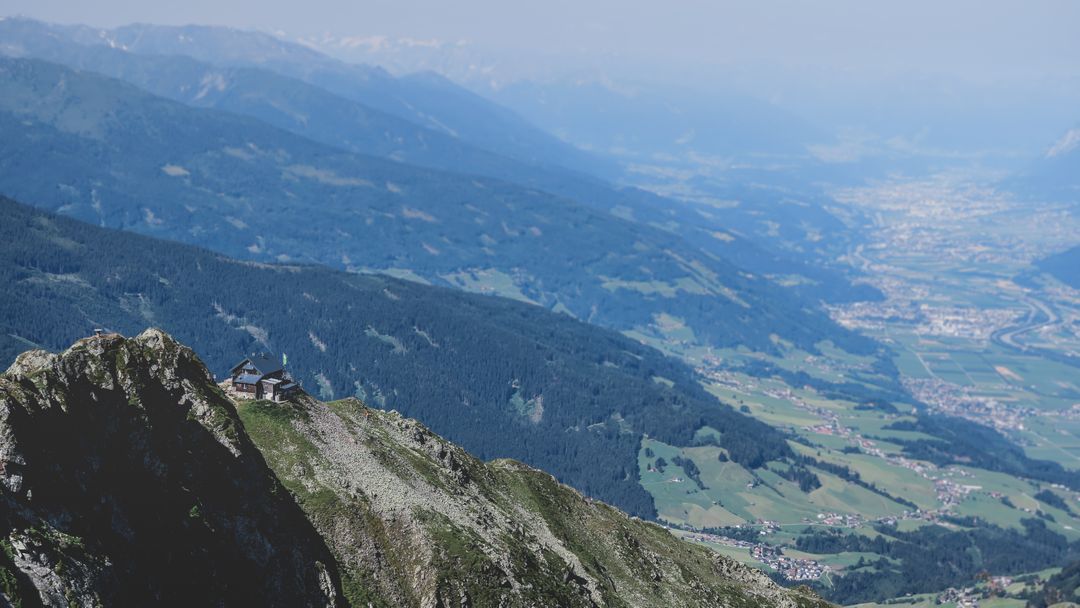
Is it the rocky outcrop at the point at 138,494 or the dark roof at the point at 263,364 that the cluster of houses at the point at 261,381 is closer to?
the dark roof at the point at 263,364

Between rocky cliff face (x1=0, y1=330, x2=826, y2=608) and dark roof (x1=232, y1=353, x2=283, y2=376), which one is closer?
rocky cliff face (x1=0, y1=330, x2=826, y2=608)

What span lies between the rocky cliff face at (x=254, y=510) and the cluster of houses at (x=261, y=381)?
223 cm

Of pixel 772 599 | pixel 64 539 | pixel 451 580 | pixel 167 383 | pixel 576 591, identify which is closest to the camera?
pixel 64 539

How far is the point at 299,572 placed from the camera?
270ft

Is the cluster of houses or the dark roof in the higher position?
the dark roof

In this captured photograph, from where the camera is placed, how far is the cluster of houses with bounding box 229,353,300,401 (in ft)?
344

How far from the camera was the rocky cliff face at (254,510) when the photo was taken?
210ft

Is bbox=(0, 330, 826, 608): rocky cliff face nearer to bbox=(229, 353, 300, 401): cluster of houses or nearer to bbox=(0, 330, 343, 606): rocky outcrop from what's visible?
bbox=(0, 330, 343, 606): rocky outcrop

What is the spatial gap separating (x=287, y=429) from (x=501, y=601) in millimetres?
25820

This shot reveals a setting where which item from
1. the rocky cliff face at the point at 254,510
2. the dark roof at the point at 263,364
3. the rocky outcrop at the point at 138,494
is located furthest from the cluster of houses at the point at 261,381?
the rocky outcrop at the point at 138,494

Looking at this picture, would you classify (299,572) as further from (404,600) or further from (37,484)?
(37,484)

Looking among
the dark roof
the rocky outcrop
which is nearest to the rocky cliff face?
the rocky outcrop

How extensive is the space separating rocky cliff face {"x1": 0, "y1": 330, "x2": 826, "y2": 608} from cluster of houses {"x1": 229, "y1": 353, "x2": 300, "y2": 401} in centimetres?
223

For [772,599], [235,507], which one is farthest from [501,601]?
[772,599]
